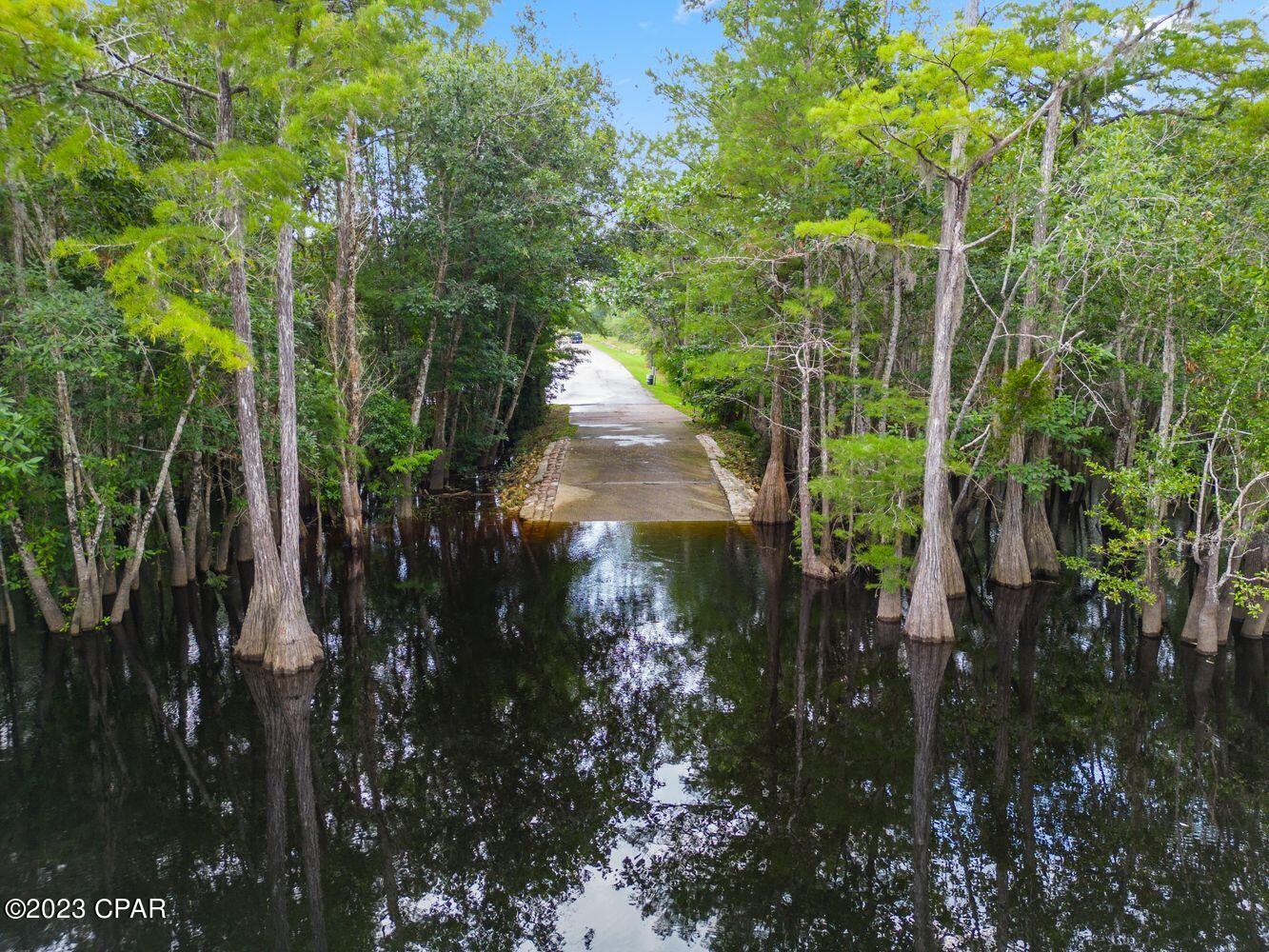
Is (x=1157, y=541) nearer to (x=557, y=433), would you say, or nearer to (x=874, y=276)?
(x=874, y=276)

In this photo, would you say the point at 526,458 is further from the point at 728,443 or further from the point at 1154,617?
the point at 1154,617

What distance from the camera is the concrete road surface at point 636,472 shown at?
1997 cm

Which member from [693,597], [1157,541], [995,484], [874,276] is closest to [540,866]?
[693,597]

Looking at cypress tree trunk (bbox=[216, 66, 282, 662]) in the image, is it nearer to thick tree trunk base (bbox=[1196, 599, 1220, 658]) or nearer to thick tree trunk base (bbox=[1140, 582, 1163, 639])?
thick tree trunk base (bbox=[1140, 582, 1163, 639])

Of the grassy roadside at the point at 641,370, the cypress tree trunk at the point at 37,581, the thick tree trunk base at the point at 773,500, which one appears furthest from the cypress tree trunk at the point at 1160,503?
the grassy roadside at the point at 641,370

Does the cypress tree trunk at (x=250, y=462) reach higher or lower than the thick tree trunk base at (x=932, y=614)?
higher

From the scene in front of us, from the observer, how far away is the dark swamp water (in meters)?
5.77

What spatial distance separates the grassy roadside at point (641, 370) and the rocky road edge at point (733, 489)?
5.94 metres

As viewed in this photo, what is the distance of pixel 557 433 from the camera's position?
27406 mm

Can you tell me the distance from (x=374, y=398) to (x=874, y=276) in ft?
36.7

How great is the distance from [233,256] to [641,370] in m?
44.9

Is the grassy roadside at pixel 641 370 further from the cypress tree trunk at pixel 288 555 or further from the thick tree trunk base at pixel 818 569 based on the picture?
the cypress tree trunk at pixel 288 555

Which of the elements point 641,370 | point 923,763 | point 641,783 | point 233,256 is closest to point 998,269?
point 923,763

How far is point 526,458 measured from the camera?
2491 cm
